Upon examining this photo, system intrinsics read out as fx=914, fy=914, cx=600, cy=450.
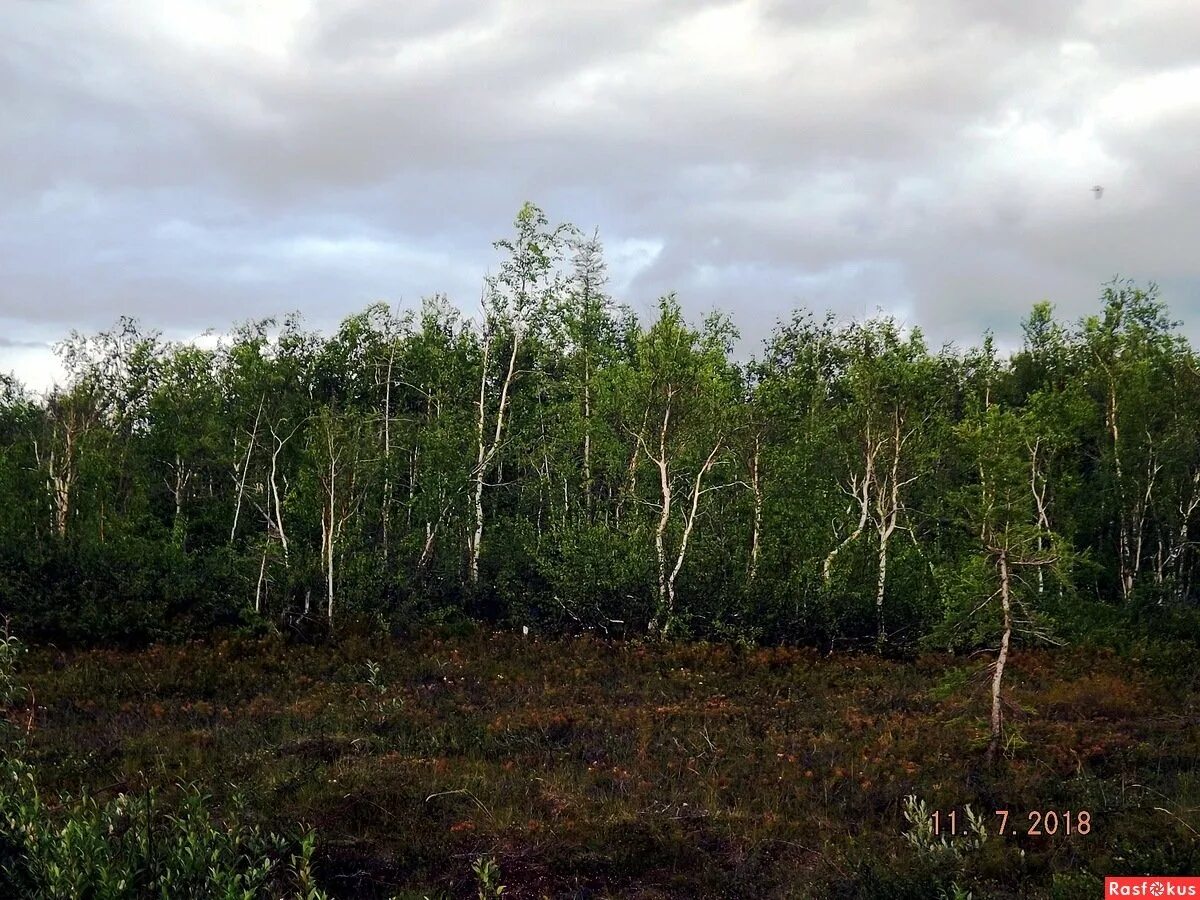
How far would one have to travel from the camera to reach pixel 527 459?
3659 cm

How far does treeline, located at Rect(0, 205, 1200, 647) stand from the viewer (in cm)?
2680

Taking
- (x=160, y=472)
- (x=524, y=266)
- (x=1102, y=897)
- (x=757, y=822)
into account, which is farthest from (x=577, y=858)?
(x=160, y=472)

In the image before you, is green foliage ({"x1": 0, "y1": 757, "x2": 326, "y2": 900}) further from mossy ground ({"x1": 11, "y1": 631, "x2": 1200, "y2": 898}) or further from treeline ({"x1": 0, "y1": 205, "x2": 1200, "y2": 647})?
treeline ({"x1": 0, "y1": 205, "x2": 1200, "y2": 647})

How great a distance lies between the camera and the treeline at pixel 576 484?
87.9ft

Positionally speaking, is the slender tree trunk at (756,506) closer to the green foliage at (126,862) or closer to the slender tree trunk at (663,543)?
the slender tree trunk at (663,543)

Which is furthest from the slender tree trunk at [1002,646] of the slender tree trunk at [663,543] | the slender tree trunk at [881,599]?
the slender tree trunk at [663,543]

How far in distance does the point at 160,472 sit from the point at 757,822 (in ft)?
133

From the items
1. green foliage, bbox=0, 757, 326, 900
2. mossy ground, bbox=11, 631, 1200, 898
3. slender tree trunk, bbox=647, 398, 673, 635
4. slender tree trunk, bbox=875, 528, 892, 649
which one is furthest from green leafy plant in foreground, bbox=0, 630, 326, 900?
slender tree trunk, bbox=875, 528, 892, 649

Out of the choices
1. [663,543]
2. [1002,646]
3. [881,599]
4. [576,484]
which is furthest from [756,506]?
[1002,646]

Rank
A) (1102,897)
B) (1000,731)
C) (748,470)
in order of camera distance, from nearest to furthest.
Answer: (1102,897), (1000,731), (748,470)

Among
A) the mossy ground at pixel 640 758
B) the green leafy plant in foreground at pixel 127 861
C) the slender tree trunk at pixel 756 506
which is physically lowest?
the mossy ground at pixel 640 758

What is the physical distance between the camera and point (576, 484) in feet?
125

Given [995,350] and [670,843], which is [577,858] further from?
[995,350]

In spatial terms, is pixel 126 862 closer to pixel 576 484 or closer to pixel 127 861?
pixel 127 861
